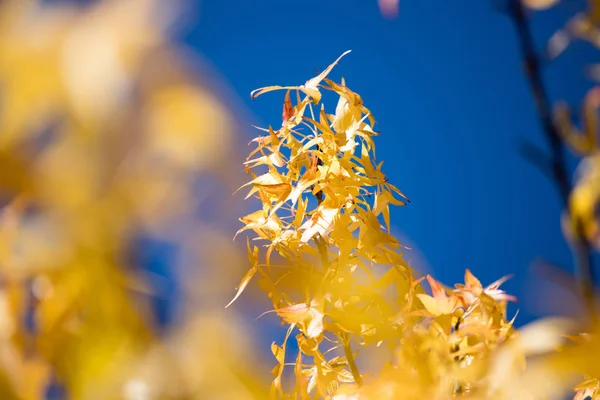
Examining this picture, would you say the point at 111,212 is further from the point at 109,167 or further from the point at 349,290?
the point at 349,290

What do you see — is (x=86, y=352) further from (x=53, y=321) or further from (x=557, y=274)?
(x=557, y=274)

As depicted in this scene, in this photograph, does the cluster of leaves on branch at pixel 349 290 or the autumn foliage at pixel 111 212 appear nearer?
the autumn foliage at pixel 111 212

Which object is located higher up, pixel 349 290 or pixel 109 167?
pixel 109 167

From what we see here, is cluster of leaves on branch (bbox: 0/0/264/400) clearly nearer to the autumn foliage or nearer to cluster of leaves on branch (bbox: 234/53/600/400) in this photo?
the autumn foliage

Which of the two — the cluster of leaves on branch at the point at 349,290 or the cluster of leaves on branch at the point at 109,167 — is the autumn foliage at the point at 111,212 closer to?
the cluster of leaves on branch at the point at 109,167

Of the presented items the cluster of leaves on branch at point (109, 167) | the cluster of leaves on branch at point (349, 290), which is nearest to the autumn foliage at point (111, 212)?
the cluster of leaves on branch at point (109, 167)

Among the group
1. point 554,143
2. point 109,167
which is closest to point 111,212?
point 109,167

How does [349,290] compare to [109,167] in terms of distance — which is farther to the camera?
[349,290]

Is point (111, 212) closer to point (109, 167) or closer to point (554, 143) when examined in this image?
point (109, 167)

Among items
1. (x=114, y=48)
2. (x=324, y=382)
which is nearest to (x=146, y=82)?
(x=114, y=48)
